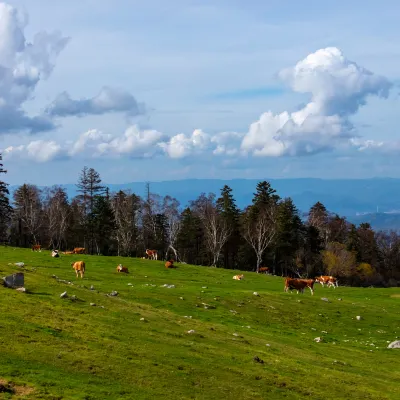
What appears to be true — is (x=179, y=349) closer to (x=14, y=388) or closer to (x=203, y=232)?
(x=14, y=388)

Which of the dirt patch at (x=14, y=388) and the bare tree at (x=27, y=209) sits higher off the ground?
the bare tree at (x=27, y=209)

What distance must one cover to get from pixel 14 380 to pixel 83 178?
98717mm

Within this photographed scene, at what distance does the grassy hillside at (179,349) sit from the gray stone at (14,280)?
747 millimetres

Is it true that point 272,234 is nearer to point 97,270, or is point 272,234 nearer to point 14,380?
point 97,270

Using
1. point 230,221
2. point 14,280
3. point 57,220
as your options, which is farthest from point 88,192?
point 14,280

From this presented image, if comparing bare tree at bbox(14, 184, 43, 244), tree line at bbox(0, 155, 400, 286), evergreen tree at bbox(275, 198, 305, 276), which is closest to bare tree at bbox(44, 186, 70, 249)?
tree line at bbox(0, 155, 400, 286)

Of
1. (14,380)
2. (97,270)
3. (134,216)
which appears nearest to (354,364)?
(14,380)

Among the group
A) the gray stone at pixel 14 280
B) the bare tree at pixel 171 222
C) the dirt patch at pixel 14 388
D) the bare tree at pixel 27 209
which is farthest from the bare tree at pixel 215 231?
the dirt patch at pixel 14 388

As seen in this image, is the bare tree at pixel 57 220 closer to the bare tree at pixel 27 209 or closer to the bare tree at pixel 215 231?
the bare tree at pixel 27 209

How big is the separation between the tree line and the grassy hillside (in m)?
55.5

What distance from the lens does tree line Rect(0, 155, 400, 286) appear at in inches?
3984

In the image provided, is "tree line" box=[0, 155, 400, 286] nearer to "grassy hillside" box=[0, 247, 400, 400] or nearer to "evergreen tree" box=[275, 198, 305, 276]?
"evergreen tree" box=[275, 198, 305, 276]

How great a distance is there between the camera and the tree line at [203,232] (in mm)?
101188

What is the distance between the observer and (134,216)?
110 m
